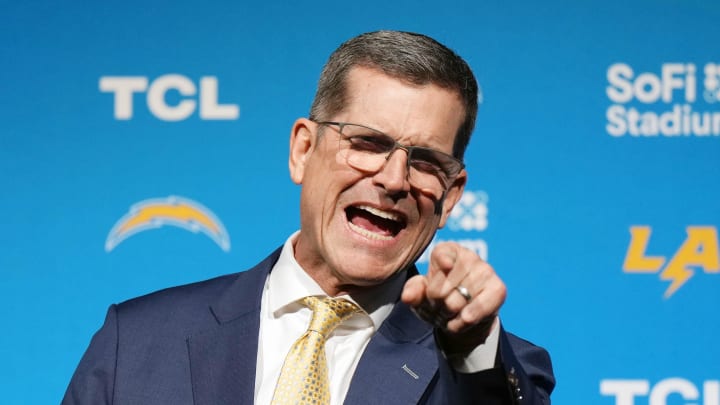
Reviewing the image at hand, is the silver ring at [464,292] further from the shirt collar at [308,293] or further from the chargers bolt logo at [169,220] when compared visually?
the chargers bolt logo at [169,220]

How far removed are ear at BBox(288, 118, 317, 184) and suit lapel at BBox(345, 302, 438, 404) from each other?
32cm

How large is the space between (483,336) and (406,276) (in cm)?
52

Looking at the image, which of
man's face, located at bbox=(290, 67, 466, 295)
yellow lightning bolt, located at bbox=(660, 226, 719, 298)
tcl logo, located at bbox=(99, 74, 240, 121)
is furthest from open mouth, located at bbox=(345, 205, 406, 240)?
yellow lightning bolt, located at bbox=(660, 226, 719, 298)

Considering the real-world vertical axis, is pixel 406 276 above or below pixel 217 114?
below

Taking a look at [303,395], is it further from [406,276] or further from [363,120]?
[363,120]

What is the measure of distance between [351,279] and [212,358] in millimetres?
283

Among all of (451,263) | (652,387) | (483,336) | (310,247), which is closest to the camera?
(451,263)

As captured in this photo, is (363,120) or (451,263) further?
(363,120)

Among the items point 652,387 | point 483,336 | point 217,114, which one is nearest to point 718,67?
point 652,387

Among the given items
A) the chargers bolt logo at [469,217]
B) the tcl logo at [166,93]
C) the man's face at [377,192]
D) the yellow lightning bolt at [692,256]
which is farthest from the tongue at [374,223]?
the yellow lightning bolt at [692,256]

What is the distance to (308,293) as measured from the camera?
187 cm

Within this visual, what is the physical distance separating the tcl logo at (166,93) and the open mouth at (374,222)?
134cm

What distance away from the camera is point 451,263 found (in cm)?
130

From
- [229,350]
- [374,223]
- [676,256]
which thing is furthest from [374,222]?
[676,256]
